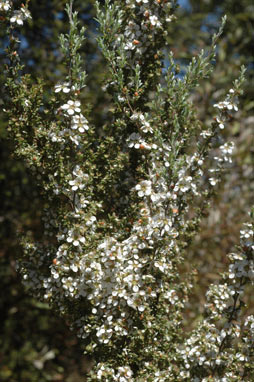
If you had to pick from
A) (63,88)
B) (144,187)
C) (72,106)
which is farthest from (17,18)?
(144,187)

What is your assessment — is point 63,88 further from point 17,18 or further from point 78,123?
point 17,18

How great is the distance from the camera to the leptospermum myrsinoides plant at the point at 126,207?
5.49 ft

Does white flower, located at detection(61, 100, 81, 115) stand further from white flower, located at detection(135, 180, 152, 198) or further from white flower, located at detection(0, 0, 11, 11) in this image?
white flower, located at detection(0, 0, 11, 11)

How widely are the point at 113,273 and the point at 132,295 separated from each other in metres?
0.12

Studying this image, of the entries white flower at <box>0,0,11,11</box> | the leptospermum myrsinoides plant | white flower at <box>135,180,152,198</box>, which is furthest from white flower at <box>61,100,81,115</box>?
white flower at <box>0,0,11,11</box>

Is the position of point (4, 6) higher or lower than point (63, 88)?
higher

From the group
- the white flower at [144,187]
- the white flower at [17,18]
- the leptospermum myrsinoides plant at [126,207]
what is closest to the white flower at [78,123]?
the leptospermum myrsinoides plant at [126,207]

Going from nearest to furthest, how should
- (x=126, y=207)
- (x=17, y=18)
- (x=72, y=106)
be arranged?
(x=72, y=106) < (x=17, y=18) < (x=126, y=207)

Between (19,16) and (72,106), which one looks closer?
(72,106)

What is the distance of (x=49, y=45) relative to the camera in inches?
129

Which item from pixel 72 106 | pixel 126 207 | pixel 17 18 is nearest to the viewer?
pixel 72 106

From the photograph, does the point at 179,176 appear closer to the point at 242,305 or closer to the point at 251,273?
the point at 251,273

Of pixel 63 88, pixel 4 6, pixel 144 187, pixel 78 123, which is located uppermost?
pixel 4 6

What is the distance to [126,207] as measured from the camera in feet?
6.77
